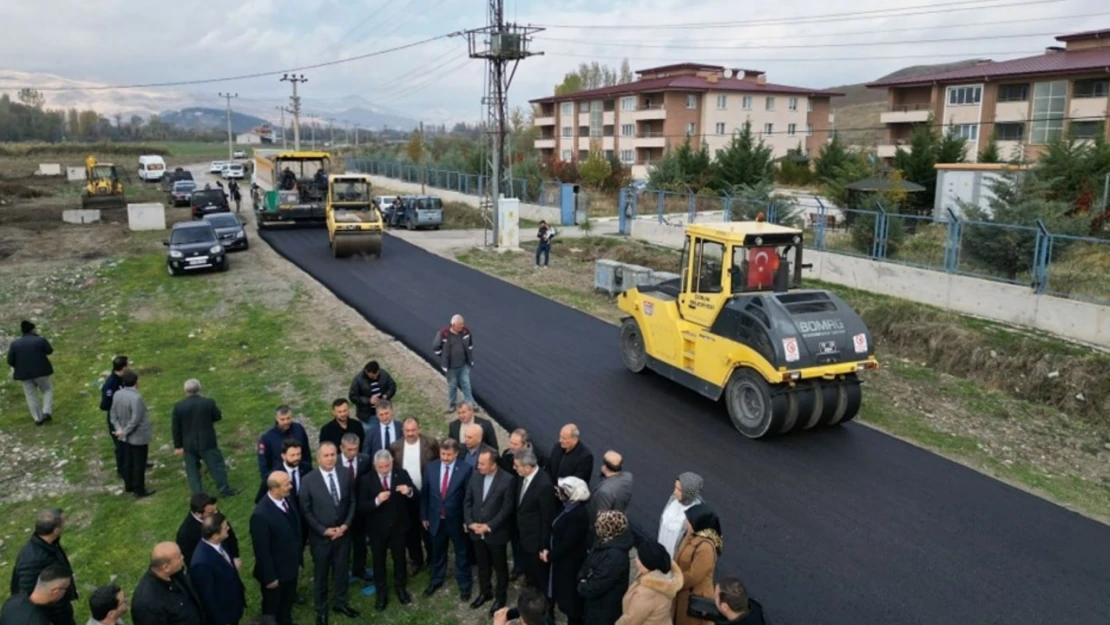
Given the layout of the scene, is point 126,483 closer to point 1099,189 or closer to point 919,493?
point 919,493

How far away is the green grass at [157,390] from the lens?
27.7 ft

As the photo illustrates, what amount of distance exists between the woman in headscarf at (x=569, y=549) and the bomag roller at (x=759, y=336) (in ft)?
15.9

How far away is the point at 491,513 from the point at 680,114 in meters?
62.8

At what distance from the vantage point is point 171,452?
10969 mm

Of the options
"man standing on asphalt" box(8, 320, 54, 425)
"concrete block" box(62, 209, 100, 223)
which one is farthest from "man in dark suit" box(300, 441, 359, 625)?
"concrete block" box(62, 209, 100, 223)

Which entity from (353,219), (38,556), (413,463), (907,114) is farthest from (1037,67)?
(38,556)

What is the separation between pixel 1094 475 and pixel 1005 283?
7097mm

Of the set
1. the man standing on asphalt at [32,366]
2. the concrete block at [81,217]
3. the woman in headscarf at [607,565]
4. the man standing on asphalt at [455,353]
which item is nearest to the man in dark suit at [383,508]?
the woman in headscarf at [607,565]

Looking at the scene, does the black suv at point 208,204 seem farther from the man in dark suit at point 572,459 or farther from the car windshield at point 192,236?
the man in dark suit at point 572,459

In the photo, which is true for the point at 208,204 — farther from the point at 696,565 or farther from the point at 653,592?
the point at 653,592

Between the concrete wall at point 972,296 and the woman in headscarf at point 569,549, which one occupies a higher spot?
the concrete wall at point 972,296

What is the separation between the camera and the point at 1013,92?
4956 cm

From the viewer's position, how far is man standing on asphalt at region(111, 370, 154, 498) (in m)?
9.48

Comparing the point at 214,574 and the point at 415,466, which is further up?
the point at 415,466
